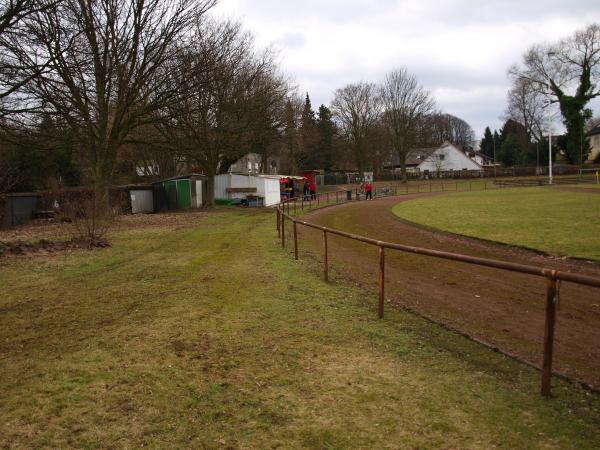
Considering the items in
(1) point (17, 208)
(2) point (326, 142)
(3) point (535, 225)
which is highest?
(2) point (326, 142)

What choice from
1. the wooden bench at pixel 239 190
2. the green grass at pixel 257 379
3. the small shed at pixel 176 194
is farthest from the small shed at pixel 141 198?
the green grass at pixel 257 379

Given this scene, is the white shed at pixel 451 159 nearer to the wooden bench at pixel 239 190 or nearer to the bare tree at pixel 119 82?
the wooden bench at pixel 239 190

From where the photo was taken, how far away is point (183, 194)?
35.6 metres

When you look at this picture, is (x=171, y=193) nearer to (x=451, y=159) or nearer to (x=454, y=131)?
(x=451, y=159)

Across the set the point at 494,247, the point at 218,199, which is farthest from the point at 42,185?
the point at 494,247

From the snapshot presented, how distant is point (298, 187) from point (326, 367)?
49.8 meters

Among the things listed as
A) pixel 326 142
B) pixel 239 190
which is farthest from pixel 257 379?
pixel 326 142

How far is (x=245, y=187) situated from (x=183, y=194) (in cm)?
478

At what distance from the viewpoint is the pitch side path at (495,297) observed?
529 centimetres

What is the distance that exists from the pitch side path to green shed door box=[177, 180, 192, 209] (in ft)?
74.1

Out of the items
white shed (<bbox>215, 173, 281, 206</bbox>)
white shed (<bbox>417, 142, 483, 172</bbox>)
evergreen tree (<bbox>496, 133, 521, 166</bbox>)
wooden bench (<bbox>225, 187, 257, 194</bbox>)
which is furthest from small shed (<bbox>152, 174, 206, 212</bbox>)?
evergreen tree (<bbox>496, 133, 521, 166</bbox>)

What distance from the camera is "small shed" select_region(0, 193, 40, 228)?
22928 mm

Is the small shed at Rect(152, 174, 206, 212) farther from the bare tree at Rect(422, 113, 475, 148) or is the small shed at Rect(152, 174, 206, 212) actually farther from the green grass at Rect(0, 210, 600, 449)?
the bare tree at Rect(422, 113, 475, 148)

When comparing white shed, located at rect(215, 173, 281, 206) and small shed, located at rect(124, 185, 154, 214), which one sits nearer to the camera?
small shed, located at rect(124, 185, 154, 214)
